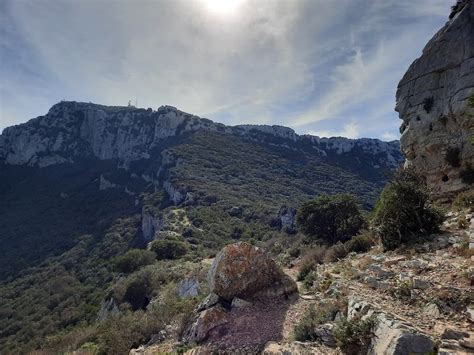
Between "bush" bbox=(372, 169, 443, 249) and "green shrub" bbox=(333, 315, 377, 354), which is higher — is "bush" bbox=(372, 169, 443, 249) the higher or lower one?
the higher one

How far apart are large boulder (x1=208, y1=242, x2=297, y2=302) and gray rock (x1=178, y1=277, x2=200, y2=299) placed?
5911 mm

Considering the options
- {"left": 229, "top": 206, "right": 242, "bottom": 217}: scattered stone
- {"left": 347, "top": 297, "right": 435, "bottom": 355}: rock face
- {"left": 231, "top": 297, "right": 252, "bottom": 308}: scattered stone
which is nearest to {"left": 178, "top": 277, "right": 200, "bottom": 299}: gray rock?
{"left": 231, "top": 297, "right": 252, "bottom": 308}: scattered stone

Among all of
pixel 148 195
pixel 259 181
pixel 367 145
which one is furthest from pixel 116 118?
pixel 367 145

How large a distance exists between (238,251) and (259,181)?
2704 inches

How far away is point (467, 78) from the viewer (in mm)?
16047

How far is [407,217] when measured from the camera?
11688mm

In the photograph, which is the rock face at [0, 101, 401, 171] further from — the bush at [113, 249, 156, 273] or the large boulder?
the large boulder

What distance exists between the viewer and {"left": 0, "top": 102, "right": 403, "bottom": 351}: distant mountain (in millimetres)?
47219

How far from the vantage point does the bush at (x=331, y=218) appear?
70.5 ft

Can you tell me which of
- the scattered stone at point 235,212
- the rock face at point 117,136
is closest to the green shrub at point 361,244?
the scattered stone at point 235,212

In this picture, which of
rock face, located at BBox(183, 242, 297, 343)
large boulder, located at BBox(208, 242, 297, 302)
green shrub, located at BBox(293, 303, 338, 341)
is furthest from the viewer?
large boulder, located at BBox(208, 242, 297, 302)

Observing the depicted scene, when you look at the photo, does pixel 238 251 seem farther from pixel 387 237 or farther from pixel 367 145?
pixel 367 145

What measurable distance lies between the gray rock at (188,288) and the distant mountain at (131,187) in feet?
42.7

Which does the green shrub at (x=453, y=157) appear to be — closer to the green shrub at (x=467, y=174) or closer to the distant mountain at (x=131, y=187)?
the green shrub at (x=467, y=174)
